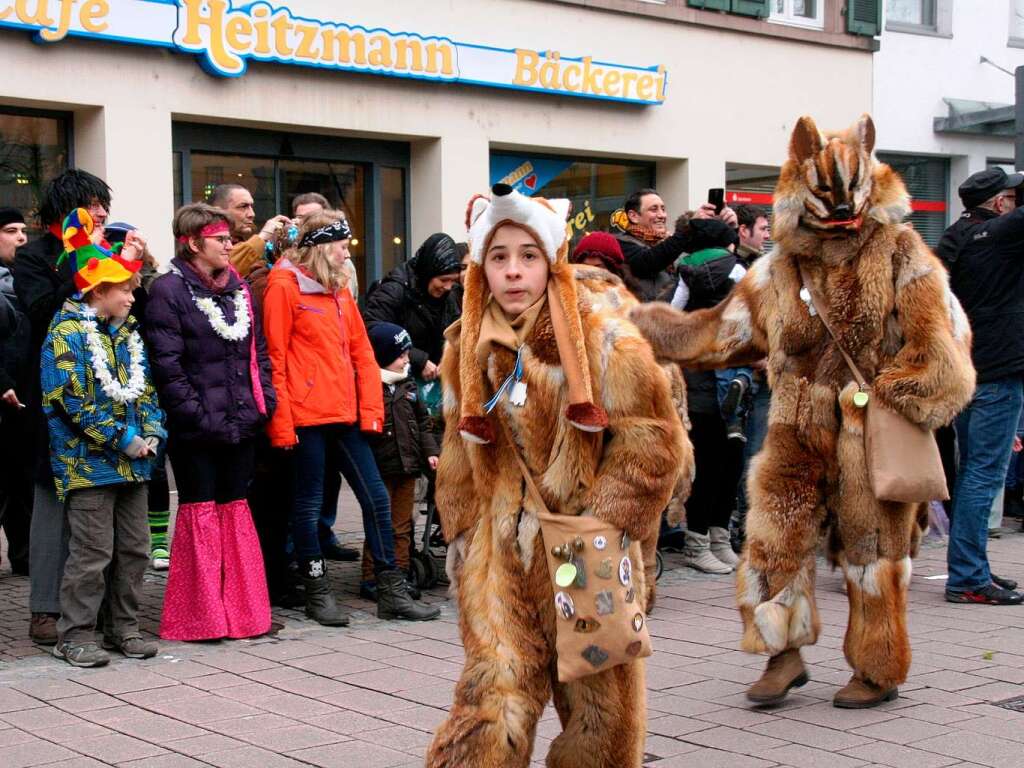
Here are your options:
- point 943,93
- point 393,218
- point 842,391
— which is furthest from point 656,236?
point 943,93

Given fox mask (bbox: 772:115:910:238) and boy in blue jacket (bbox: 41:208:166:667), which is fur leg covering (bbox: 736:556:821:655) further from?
boy in blue jacket (bbox: 41:208:166:667)

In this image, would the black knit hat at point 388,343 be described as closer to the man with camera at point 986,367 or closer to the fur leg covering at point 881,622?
the man with camera at point 986,367

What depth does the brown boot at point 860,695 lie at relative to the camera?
5.80m

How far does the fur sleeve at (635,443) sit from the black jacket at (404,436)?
3.86 metres

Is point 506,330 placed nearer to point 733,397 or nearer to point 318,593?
point 318,593

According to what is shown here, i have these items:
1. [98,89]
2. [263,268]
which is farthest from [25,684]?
[98,89]

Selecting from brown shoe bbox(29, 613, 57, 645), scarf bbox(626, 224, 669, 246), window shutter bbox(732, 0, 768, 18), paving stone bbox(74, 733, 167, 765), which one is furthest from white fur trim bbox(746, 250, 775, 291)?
window shutter bbox(732, 0, 768, 18)

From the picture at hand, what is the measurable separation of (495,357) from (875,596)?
2274 millimetres

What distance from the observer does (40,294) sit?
7.23 metres

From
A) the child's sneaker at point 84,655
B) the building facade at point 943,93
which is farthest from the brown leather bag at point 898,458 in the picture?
the building facade at point 943,93

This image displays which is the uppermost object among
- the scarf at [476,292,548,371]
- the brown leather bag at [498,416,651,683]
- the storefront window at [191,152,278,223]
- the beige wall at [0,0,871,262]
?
the beige wall at [0,0,871,262]

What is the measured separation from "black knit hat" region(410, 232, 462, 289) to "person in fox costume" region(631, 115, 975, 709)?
107 inches

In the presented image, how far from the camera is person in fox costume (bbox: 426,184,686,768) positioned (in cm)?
413

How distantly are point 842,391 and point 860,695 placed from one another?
1211mm
